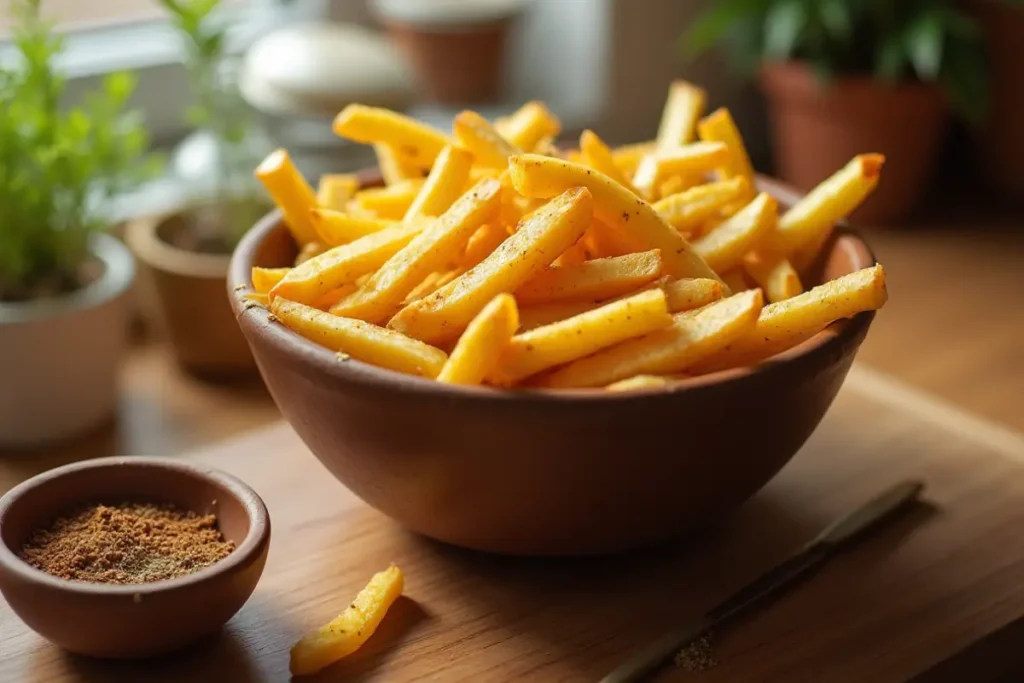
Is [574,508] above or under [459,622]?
above

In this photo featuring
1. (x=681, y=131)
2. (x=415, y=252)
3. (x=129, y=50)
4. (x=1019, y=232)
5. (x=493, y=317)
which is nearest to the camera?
(x=493, y=317)

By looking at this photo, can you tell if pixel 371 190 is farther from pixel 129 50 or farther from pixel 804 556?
pixel 129 50

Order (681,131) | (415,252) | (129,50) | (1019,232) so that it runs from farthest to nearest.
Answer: (1019,232), (129,50), (681,131), (415,252)

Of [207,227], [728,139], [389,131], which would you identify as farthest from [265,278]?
[207,227]

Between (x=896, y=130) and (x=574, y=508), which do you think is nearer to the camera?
(x=574, y=508)

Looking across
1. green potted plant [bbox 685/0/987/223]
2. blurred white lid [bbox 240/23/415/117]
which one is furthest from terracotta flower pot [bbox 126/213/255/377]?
green potted plant [bbox 685/0/987/223]

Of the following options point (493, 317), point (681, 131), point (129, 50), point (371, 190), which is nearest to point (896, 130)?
point (681, 131)
